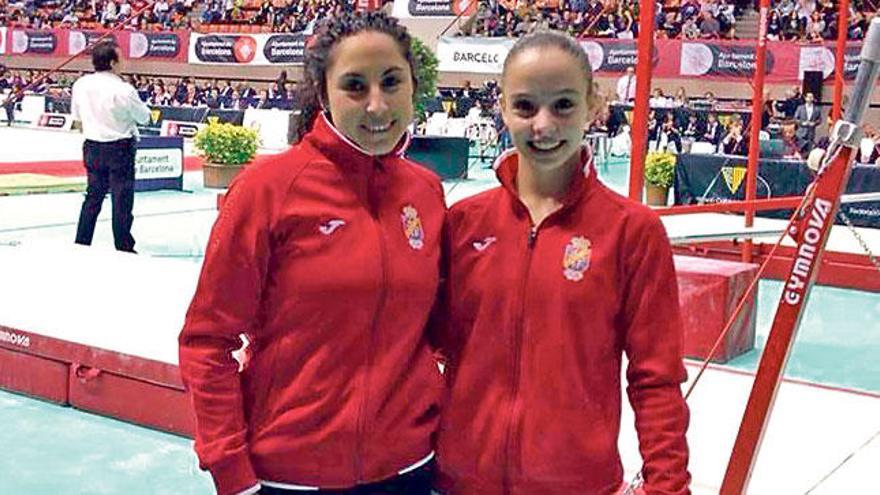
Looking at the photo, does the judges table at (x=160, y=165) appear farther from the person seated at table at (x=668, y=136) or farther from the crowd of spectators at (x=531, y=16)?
the person seated at table at (x=668, y=136)

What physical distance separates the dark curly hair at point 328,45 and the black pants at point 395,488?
22.7 inches

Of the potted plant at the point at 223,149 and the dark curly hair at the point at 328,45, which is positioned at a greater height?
the dark curly hair at the point at 328,45

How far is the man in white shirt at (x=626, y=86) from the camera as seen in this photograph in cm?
1647

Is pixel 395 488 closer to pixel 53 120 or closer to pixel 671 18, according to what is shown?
pixel 671 18

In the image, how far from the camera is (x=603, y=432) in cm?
163

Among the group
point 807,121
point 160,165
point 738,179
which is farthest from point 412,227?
point 807,121

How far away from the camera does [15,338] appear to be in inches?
164

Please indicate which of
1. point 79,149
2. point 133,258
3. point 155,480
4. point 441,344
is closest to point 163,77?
point 79,149

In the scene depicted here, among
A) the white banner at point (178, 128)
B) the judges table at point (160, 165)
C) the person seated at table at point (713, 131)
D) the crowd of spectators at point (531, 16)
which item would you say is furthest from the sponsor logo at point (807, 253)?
the white banner at point (178, 128)

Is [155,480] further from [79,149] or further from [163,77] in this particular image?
[163,77]

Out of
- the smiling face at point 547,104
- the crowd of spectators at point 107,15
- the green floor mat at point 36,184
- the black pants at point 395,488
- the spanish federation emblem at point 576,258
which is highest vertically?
the crowd of spectators at point 107,15

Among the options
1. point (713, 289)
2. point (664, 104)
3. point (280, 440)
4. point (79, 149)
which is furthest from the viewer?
point (664, 104)

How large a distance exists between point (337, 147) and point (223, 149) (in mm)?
9458

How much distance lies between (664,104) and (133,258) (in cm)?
1292
